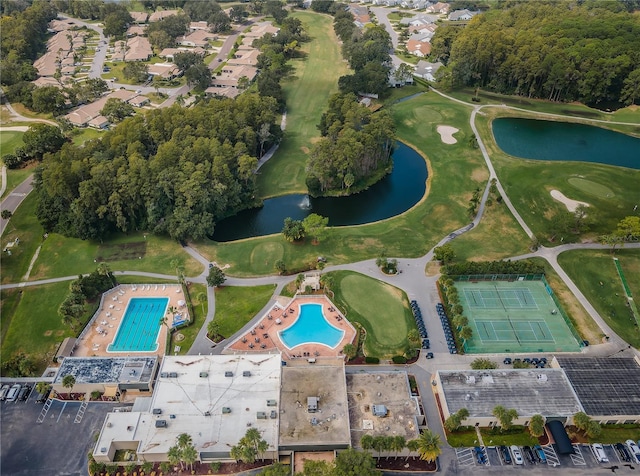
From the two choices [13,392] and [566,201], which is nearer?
[13,392]

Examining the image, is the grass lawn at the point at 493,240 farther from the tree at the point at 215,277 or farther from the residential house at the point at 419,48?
the residential house at the point at 419,48

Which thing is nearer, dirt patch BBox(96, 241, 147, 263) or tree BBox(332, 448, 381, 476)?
tree BBox(332, 448, 381, 476)

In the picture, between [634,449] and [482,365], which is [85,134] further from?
[634,449]

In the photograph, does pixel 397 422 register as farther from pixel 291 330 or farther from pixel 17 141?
pixel 17 141

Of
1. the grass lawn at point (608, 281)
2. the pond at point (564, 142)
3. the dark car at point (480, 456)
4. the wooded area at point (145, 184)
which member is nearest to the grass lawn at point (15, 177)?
the wooded area at point (145, 184)

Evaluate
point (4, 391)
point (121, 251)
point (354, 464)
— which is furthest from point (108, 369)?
point (354, 464)

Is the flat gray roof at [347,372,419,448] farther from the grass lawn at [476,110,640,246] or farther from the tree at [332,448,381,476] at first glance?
the grass lawn at [476,110,640,246]

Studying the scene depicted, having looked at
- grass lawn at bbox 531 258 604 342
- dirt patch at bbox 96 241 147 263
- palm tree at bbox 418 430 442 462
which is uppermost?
palm tree at bbox 418 430 442 462

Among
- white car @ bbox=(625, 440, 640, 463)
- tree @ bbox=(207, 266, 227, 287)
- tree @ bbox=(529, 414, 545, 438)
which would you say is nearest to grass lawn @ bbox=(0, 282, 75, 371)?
tree @ bbox=(207, 266, 227, 287)
